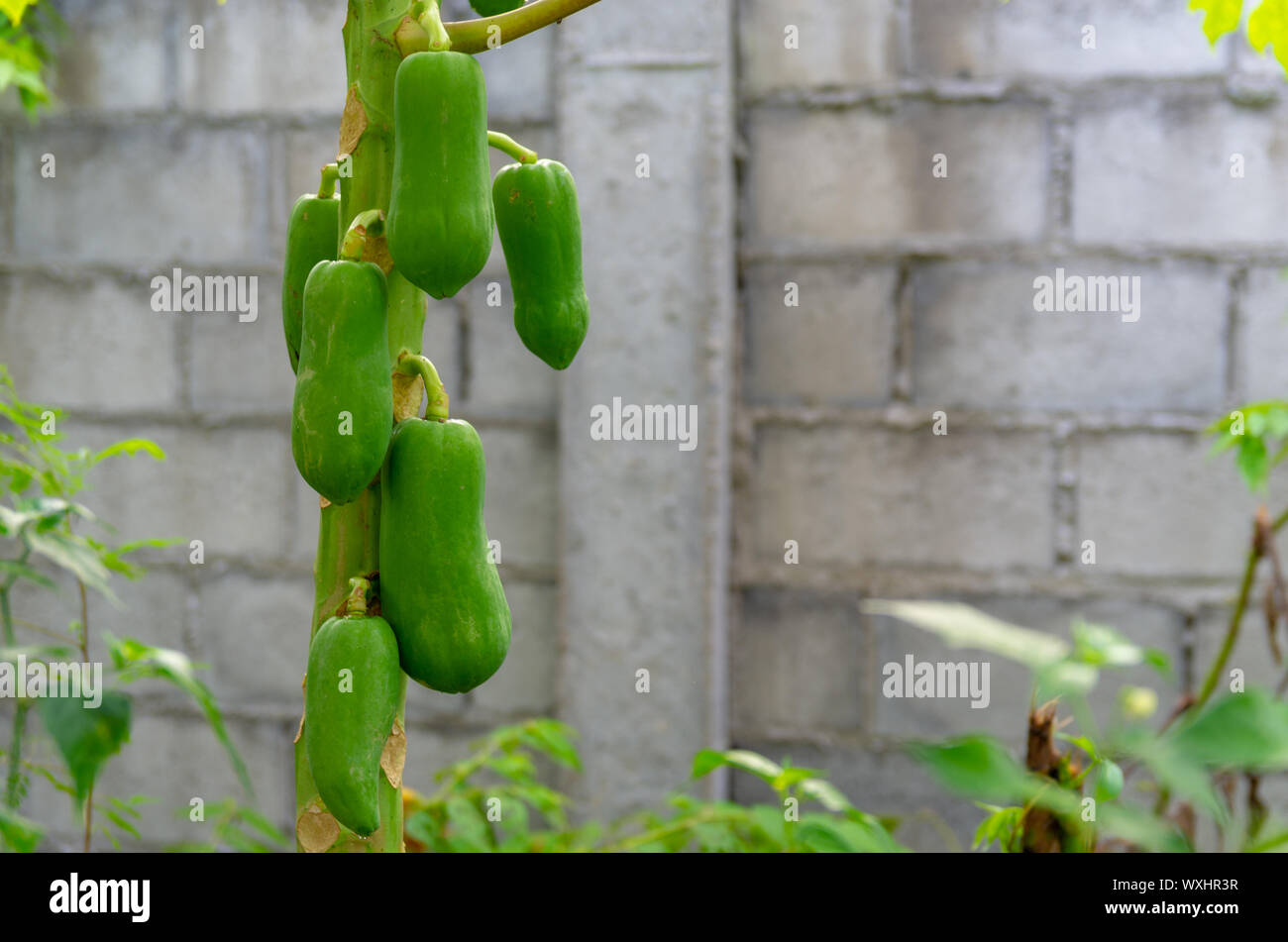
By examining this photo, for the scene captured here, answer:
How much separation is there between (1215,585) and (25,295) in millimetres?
1761

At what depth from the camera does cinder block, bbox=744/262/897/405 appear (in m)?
1.45

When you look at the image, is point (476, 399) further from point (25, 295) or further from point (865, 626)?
point (25, 295)

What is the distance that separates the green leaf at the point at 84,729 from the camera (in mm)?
524

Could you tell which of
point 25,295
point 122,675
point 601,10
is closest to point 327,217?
point 122,675

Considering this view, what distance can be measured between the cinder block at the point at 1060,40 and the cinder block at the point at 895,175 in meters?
0.06

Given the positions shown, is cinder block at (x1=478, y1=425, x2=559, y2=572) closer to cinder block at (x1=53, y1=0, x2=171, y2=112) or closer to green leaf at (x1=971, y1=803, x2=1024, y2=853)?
cinder block at (x1=53, y1=0, x2=171, y2=112)

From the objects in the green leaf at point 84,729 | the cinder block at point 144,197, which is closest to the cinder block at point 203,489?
the cinder block at point 144,197

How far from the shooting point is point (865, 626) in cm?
147

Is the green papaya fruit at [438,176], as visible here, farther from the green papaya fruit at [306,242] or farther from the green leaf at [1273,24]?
the green leaf at [1273,24]

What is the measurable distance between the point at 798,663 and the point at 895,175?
0.68 m

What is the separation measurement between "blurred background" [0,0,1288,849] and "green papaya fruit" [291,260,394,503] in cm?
100

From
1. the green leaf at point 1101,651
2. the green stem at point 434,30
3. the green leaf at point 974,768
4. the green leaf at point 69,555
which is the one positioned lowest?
the green leaf at point 974,768

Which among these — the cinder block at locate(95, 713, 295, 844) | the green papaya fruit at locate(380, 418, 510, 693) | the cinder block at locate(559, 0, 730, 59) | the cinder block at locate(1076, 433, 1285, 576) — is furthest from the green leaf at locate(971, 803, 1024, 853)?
the cinder block at locate(95, 713, 295, 844)

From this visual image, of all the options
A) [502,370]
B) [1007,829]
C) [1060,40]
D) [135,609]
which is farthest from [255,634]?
[1060,40]
